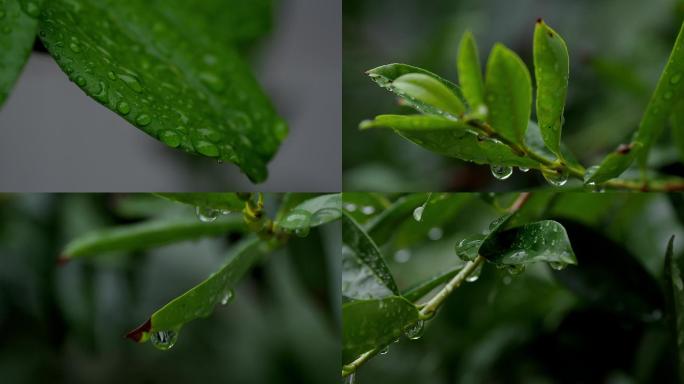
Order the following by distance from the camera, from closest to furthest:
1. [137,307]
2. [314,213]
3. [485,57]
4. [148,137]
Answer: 1. [314,213]
2. [137,307]
3. [485,57]
4. [148,137]

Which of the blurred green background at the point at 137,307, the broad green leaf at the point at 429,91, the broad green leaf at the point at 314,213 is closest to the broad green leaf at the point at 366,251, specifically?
the broad green leaf at the point at 314,213

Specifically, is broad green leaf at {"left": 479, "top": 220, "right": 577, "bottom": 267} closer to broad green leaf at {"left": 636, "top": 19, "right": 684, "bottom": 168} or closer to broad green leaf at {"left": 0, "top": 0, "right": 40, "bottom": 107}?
broad green leaf at {"left": 636, "top": 19, "right": 684, "bottom": 168}

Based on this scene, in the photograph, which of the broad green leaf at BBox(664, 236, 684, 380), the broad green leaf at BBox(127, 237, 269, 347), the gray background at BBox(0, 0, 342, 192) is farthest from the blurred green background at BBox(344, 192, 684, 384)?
the gray background at BBox(0, 0, 342, 192)

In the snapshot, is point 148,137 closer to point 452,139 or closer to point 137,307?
point 137,307

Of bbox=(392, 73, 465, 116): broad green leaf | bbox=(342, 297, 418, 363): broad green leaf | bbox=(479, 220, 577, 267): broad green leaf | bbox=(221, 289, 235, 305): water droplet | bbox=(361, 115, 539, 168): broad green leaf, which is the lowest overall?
bbox=(221, 289, 235, 305): water droplet

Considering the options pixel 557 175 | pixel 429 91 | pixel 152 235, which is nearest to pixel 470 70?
pixel 429 91

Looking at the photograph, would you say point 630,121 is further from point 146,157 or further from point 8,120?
point 8,120

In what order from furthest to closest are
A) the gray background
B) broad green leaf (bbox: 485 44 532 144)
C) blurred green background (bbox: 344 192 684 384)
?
the gray background, blurred green background (bbox: 344 192 684 384), broad green leaf (bbox: 485 44 532 144)

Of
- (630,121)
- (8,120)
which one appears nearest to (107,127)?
(8,120)
